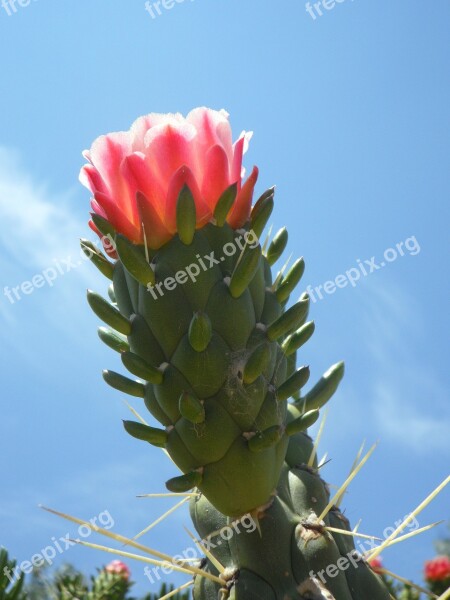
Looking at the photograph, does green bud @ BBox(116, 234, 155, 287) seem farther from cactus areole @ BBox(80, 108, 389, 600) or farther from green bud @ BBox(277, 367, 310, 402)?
green bud @ BBox(277, 367, 310, 402)

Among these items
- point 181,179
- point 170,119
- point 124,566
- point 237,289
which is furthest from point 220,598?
point 124,566

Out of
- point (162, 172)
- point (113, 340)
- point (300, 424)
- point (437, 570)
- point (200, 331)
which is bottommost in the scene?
point (437, 570)

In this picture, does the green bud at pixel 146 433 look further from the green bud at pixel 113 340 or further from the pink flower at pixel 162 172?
the pink flower at pixel 162 172

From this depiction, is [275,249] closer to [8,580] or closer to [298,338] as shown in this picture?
[298,338]

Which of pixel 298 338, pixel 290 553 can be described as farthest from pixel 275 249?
pixel 290 553

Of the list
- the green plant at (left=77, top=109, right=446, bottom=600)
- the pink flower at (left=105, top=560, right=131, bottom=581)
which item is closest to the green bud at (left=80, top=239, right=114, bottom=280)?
the green plant at (left=77, top=109, right=446, bottom=600)
